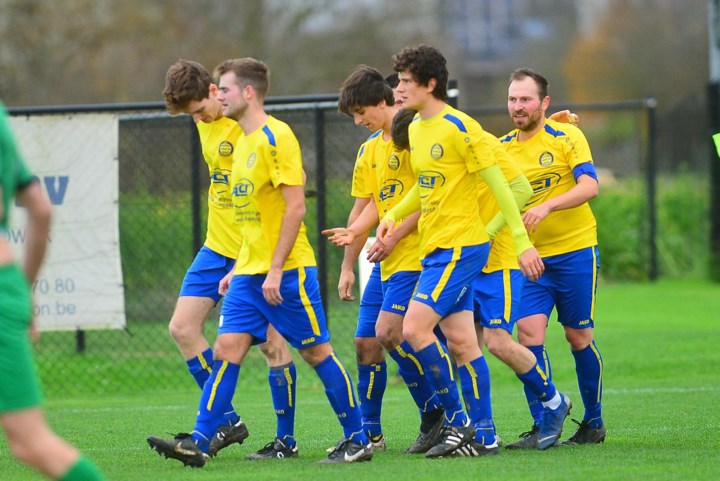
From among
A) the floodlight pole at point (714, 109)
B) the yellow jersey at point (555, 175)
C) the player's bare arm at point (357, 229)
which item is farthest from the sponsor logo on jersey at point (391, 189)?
the floodlight pole at point (714, 109)

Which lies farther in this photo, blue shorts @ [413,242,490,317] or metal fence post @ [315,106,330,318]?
metal fence post @ [315,106,330,318]

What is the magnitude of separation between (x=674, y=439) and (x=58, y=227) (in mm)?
5411

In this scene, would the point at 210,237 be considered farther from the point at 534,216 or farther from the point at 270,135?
the point at 534,216

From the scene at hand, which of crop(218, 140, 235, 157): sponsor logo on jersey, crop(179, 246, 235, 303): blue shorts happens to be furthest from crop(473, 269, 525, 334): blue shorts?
crop(218, 140, 235, 157): sponsor logo on jersey

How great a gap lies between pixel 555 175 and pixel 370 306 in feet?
4.39

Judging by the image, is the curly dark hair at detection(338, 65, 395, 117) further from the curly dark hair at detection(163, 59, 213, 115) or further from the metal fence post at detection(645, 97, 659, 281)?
the metal fence post at detection(645, 97, 659, 281)

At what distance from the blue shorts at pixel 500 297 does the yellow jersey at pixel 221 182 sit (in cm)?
149

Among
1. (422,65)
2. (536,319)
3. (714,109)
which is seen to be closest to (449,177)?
(422,65)

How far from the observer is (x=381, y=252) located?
22.5ft

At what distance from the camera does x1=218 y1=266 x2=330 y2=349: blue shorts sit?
6453 millimetres

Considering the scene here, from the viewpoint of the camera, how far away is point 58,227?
33.7ft

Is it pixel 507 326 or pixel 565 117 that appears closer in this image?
pixel 507 326

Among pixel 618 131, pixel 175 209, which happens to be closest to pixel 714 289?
pixel 175 209

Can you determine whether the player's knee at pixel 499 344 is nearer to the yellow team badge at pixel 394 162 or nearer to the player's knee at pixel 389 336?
the player's knee at pixel 389 336
